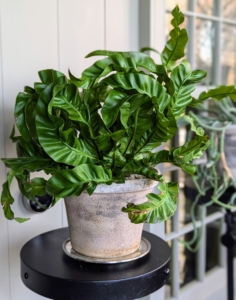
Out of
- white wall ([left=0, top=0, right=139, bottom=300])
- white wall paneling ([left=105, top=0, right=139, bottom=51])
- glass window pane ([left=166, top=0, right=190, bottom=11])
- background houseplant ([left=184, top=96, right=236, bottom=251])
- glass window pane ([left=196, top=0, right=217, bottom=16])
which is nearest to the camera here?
white wall ([left=0, top=0, right=139, bottom=300])

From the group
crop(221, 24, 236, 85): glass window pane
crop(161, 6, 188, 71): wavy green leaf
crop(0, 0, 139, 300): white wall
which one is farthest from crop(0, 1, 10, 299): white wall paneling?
crop(221, 24, 236, 85): glass window pane

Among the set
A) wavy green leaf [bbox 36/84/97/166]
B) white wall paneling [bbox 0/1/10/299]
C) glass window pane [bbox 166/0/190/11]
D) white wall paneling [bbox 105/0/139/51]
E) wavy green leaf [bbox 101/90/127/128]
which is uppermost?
glass window pane [bbox 166/0/190/11]

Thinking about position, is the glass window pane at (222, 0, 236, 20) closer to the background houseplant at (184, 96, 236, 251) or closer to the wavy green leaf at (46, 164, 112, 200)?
the background houseplant at (184, 96, 236, 251)

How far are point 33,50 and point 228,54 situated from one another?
1317 mm

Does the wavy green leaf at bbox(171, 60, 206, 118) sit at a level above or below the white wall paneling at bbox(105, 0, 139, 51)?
below

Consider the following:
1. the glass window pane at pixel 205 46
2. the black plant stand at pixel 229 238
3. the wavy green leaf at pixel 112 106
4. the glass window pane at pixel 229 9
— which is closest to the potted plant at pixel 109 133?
the wavy green leaf at pixel 112 106

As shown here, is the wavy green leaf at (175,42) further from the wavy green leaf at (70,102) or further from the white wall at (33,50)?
the white wall at (33,50)

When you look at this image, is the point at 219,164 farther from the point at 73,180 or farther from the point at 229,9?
the point at 229,9

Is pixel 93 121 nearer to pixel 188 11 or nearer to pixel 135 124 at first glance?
pixel 135 124

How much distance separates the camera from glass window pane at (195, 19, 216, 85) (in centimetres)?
169

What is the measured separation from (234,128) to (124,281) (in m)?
0.80

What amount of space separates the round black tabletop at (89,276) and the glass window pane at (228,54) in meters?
1.37

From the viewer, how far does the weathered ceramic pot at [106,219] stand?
71 cm

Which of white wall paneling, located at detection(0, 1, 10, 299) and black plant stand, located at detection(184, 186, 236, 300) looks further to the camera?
Result: black plant stand, located at detection(184, 186, 236, 300)
